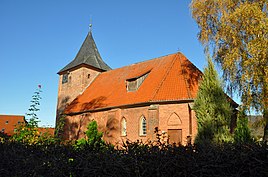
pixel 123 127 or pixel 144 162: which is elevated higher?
pixel 123 127

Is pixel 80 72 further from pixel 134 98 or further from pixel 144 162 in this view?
pixel 144 162

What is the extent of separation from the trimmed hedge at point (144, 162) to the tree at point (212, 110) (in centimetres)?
1135

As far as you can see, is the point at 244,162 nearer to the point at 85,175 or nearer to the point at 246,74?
the point at 85,175

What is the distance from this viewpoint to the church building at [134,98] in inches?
730

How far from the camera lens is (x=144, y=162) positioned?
385 centimetres

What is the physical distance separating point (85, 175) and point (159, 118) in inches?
594

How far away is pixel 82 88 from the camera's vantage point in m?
29.8

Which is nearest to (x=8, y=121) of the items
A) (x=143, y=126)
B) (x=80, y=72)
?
(x=80, y=72)

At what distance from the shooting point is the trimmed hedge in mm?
3387

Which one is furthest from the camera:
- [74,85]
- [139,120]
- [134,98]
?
[74,85]

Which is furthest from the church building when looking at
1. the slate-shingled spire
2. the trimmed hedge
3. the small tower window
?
the trimmed hedge

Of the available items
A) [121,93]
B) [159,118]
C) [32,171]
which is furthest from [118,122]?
[32,171]

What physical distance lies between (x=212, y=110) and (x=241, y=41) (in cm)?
465

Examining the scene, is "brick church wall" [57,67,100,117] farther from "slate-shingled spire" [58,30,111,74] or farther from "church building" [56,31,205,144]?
"slate-shingled spire" [58,30,111,74]
